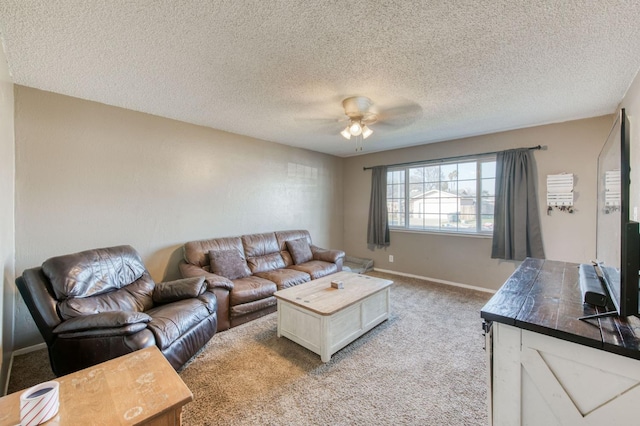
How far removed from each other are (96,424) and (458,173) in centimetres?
483

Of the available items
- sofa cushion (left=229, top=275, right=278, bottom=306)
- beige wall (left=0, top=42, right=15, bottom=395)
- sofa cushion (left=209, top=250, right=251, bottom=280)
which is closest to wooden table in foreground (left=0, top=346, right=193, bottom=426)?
beige wall (left=0, top=42, right=15, bottom=395)

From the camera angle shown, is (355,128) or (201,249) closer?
(355,128)

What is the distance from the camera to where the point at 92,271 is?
2244 mm

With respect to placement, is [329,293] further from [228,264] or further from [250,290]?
[228,264]

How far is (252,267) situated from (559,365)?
3264mm

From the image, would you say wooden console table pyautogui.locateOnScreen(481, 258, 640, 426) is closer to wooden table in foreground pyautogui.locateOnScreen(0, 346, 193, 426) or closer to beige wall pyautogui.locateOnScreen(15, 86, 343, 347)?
wooden table in foreground pyautogui.locateOnScreen(0, 346, 193, 426)

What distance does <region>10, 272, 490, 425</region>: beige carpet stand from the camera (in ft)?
5.45

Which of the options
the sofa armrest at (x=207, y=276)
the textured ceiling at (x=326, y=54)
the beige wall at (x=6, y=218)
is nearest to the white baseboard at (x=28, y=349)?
the beige wall at (x=6, y=218)

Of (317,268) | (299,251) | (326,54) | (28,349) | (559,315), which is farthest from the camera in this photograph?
(299,251)

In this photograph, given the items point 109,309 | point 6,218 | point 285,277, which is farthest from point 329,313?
point 6,218

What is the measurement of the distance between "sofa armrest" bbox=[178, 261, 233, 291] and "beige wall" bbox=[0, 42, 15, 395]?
4.43ft

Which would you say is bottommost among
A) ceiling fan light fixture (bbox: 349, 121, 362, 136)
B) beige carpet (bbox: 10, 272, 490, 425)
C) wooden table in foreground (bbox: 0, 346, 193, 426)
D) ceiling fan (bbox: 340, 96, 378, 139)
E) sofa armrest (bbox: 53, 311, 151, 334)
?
beige carpet (bbox: 10, 272, 490, 425)

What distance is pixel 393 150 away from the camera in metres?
5.03

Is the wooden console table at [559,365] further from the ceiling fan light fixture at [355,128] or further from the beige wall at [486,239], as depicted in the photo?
the beige wall at [486,239]
